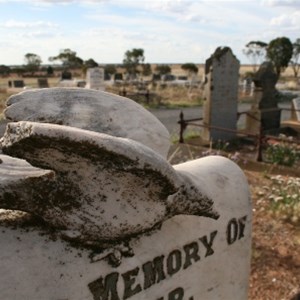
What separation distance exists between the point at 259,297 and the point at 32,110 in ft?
8.50

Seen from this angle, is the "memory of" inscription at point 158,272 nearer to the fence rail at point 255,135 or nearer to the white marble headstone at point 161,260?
the white marble headstone at point 161,260

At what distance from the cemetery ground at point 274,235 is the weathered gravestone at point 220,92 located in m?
2.17

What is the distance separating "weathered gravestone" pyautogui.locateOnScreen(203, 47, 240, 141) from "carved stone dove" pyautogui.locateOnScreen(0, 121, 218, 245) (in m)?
7.20

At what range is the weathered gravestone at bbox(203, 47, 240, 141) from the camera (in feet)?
28.6

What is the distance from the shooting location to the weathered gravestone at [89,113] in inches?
61.0

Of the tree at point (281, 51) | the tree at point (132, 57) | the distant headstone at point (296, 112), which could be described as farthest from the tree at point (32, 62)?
the distant headstone at point (296, 112)

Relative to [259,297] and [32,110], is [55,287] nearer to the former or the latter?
[32,110]

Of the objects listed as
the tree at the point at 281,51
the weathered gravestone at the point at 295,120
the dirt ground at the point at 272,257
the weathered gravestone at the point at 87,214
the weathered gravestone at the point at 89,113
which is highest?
the tree at the point at 281,51

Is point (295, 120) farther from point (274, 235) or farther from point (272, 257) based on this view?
point (272, 257)

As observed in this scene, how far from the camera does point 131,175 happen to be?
1333mm

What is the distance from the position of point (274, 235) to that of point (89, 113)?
335 centimetres

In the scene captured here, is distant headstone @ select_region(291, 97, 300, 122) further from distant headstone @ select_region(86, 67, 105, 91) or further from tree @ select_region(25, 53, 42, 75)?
tree @ select_region(25, 53, 42, 75)

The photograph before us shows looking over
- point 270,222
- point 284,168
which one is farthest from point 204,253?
point 284,168

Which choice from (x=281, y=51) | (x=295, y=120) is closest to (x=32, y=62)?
(x=281, y=51)
